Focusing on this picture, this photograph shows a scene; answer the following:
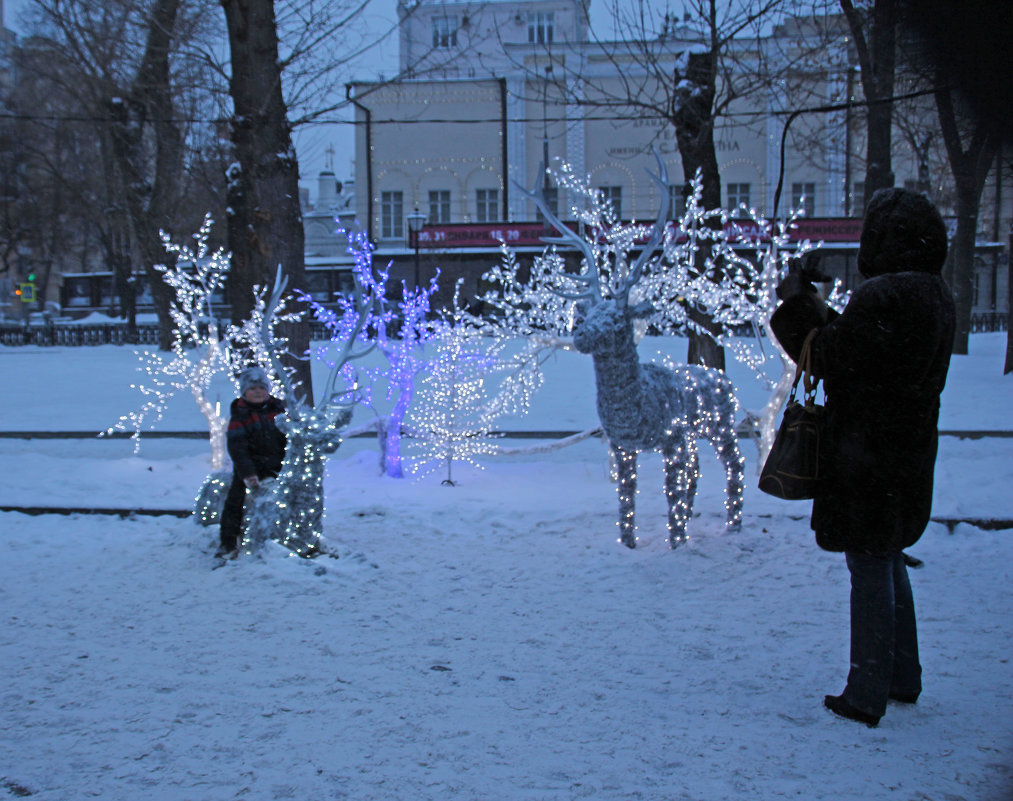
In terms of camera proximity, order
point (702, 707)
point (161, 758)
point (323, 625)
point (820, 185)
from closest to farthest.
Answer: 1. point (161, 758)
2. point (702, 707)
3. point (323, 625)
4. point (820, 185)

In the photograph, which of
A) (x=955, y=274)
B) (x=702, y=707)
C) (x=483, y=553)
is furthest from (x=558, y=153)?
(x=702, y=707)

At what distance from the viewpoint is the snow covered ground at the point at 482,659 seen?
283cm

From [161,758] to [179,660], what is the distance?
3.40ft

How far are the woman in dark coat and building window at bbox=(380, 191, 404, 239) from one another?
35.4m

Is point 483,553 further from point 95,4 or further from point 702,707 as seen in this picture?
point 95,4

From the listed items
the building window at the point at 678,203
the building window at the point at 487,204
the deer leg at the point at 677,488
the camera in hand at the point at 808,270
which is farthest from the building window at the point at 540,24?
the camera in hand at the point at 808,270

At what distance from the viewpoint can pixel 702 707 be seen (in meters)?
3.36

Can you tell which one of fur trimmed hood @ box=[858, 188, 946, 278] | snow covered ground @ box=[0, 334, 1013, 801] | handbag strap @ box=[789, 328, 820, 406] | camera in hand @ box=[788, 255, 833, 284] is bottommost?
snow covered ground @ box=[0, 334, 1013, 801]

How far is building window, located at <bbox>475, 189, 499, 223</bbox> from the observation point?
3669cm

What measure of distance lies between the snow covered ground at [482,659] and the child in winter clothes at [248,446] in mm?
372

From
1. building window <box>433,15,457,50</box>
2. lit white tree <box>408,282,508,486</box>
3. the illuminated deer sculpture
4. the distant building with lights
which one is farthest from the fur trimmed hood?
the distant building with lights

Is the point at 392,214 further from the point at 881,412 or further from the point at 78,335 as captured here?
the point at 881,412

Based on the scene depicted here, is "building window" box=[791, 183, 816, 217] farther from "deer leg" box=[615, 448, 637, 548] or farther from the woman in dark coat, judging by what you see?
the woman in dark coat

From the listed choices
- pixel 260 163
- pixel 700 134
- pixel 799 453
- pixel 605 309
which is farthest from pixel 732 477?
pixel 260 163
